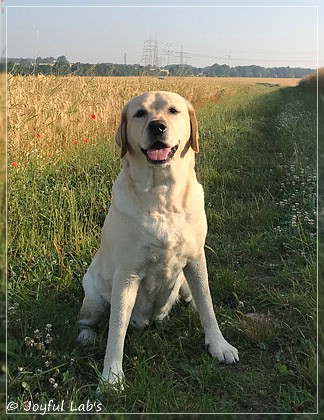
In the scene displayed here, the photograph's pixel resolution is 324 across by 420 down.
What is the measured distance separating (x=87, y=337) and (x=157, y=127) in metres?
1.21

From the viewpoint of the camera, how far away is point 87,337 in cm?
274

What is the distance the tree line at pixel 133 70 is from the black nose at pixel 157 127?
2.19 ft

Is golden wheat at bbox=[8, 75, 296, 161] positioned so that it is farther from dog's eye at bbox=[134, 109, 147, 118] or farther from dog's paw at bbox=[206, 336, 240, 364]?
dog's paw at bbox=[206, 336, 240, 364]

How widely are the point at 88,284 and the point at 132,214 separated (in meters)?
0.64

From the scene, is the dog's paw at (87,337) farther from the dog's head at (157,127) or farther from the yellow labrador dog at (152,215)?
the dog's head at (157,127)

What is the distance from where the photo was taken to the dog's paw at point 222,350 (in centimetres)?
256

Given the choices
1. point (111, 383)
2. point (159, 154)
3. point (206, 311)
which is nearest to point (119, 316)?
point (111, 383)

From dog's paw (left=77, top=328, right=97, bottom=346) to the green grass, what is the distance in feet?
0.18

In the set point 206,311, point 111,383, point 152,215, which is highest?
point 152,215

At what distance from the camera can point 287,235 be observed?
12.0ft

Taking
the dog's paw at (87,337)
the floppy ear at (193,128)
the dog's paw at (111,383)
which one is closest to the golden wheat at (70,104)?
the floppy ear at (193,128)

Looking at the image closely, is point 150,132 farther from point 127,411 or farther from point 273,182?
point 273,182

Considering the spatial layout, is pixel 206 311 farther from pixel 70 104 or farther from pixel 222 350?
pixel 70 104

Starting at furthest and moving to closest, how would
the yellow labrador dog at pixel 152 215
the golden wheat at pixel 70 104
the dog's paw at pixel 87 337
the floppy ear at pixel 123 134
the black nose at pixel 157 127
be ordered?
the golden wheat at pixel 70 104 < the dog's paw at pixel 87 337 < the floppy ear at pixel 123 134 < the yellow labrador dog at pixel 152 215 < the black nose at pixel 157 127
